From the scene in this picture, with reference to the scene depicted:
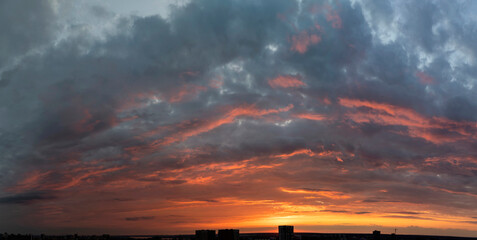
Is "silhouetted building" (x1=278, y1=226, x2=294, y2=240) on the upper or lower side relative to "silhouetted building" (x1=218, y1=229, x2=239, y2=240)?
lower

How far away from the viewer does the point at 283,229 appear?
60.3 metres

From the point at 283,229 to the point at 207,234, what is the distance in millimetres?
13738

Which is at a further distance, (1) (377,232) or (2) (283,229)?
(1) (377,232)

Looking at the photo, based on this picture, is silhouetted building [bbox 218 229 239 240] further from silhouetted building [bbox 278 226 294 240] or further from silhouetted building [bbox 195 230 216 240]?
silhouetted building [bbox 278 226 294 240]

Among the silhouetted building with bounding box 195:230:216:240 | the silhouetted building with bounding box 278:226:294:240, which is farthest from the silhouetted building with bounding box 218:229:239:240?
the silhouetted building with bounding box 278:226:294:240

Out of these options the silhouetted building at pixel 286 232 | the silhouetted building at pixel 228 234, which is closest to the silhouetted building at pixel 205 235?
the silhouetted building at pixel 228 234

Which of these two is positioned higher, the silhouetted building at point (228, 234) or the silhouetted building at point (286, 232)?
the silhouetted building at point (228, 234)

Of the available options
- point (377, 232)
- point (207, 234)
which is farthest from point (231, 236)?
point (377, 232)

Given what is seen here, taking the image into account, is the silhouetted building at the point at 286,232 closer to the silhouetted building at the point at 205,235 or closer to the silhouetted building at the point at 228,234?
the silhouetted building at the point at 205,235

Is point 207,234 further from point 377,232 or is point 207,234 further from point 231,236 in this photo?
point 377,232

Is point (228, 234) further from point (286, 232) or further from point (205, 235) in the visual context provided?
point (286, 232)

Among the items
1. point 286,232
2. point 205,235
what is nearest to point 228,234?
point 205,235

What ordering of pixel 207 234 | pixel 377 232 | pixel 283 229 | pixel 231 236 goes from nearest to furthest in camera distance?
pixel 231 236, pixel 207 234, pixel 283 229, pixel 377 232

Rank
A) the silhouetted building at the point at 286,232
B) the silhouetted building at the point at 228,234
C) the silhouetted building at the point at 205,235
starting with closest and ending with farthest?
the silhouetted building at the point at 228,234 < the silhouetted building at the point at 205,235 < the silhouetted building at the point at 286,232
